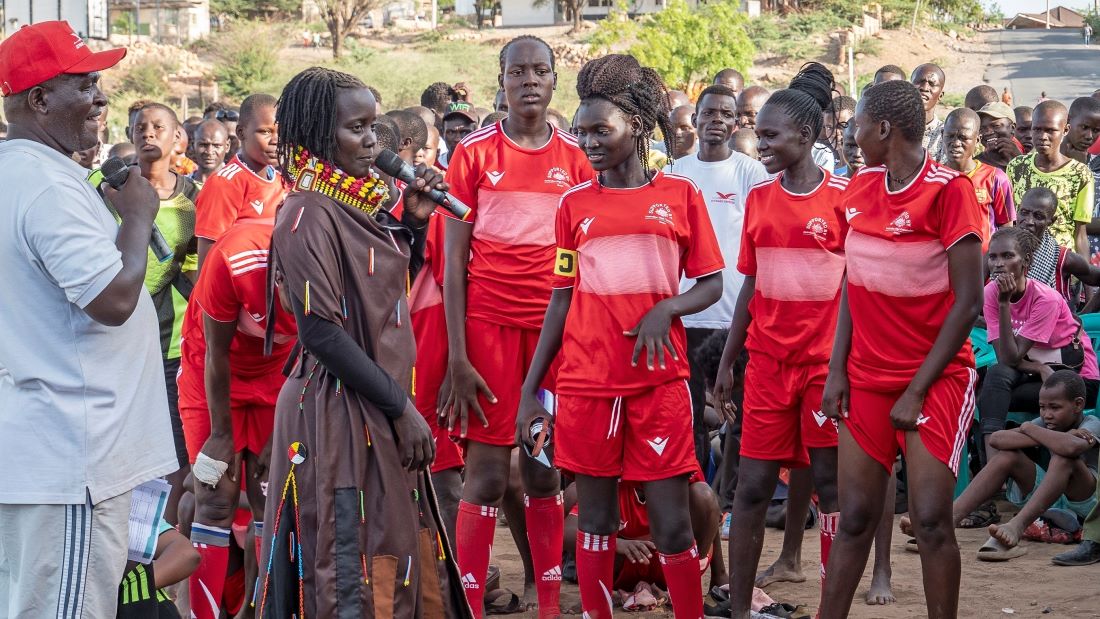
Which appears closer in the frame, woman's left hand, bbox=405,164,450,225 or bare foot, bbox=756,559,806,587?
woman's left hand, bbox=405,164,450,225

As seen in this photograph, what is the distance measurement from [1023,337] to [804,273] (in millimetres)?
2712

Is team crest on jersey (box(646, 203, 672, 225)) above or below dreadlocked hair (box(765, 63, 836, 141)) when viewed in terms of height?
below

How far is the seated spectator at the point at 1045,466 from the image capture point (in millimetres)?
6707

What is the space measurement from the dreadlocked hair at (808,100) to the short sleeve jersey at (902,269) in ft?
2.56

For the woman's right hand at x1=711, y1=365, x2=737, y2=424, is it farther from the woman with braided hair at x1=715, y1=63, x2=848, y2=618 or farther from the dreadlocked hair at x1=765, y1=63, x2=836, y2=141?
the dreadlocked hair at x1=765, y1=63, x2=836, y2=141

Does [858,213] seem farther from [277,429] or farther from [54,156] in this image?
[54,156]

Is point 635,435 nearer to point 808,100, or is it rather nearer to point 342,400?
point 342,400

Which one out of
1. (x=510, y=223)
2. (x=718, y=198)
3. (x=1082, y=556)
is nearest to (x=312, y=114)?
(x=510, y=223)

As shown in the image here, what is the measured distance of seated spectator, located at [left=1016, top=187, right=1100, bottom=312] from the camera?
772 cm

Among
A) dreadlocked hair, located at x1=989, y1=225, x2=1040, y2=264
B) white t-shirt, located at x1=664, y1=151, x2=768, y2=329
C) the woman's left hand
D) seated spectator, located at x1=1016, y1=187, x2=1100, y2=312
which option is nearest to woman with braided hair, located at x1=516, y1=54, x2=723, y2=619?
the woman's left hand

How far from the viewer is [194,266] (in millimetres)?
7090

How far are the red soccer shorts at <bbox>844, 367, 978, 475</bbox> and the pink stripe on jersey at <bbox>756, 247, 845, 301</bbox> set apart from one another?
713mm

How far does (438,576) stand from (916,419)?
1783mm

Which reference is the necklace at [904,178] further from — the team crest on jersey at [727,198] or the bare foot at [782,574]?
the team crest on jersey at [727,198]
